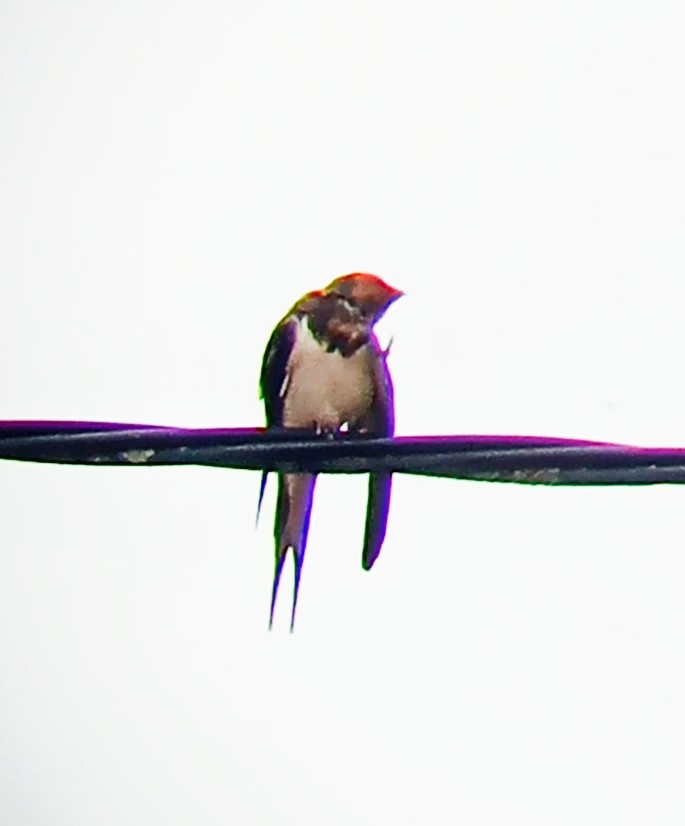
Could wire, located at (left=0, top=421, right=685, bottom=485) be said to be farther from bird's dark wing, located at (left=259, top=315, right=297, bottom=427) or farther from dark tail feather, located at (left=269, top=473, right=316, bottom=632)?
bird's dark wing, located at (left=259, top=315, right=297, bottom=427)

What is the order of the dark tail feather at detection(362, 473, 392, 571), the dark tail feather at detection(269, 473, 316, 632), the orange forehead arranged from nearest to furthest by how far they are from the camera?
the dark tail feather at detection(362, 473, 392, 571)
the dark tail feather at detection(269, 473, 316, 632)
the orange forehead

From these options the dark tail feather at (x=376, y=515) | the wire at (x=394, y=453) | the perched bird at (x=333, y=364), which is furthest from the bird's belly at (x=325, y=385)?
the wire at (x=394, y=453)

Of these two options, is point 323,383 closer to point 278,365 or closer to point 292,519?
point 278,365

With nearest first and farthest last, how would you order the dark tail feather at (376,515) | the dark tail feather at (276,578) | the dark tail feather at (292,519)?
the dark tail feather at (276,578) → the dark tail feather at (376,515) → the dark tail feather at (292,519)

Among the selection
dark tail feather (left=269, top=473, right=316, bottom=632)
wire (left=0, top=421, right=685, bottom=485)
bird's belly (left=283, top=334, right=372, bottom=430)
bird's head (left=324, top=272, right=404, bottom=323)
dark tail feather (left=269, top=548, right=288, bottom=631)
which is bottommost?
dark tail feather (left=269, top=548, right=288, bottom=631)

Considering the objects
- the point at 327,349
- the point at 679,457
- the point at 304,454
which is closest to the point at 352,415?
the point at 327,349

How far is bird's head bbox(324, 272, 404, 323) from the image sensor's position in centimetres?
393

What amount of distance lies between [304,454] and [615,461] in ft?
1.85

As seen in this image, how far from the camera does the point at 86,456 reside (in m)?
2.62

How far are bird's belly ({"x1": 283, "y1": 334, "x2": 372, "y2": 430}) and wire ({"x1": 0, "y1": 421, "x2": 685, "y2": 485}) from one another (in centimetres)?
135

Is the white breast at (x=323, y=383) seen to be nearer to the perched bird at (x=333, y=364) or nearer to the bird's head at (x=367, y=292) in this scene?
the perched bird at (x=333, y=364)

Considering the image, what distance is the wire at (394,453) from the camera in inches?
101

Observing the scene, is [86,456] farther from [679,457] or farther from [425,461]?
[679,457]

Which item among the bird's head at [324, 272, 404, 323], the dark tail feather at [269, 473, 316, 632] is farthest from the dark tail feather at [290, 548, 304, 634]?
the bird's head at [324, 272, 404, 323]
